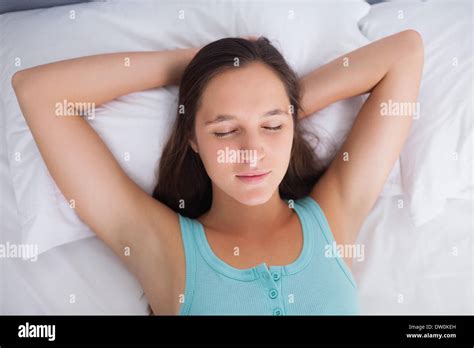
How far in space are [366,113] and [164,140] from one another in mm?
431

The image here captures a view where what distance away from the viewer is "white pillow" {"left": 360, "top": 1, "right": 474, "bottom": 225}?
4.13 feet

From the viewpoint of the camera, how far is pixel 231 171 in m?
1.10

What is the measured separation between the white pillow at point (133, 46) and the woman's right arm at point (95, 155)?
0.19 feet

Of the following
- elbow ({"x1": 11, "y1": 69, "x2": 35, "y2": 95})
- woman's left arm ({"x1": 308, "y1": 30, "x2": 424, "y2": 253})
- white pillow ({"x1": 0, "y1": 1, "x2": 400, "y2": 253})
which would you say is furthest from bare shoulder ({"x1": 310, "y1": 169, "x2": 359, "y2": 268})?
elbow ({"x1": 11, "y1": 69, "x2": 35, "y2": 95})

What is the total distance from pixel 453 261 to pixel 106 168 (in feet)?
2.46

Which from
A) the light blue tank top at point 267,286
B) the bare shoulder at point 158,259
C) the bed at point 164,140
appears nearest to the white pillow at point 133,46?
the bed at point 164,140

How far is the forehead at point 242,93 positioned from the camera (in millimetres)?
1107

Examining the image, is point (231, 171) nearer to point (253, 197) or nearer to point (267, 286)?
point (253, 197)
